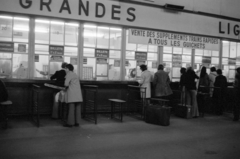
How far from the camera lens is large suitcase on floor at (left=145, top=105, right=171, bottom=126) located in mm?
9203

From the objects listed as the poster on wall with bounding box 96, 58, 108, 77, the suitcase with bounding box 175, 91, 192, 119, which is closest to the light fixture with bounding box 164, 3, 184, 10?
the poster on wall with bounding box 96, 58, 108, 77

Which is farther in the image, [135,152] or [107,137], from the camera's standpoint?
[107,137]

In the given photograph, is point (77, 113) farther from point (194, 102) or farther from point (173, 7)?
point (173, 7)

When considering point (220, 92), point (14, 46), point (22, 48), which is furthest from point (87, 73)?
point (220, 92)

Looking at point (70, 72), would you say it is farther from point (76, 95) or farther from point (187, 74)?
point (187, 74)

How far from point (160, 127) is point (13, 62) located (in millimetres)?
5535

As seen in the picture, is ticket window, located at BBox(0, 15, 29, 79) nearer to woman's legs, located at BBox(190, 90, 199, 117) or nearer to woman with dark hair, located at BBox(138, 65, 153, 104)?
woman with dark hair, located at BBox(138, 65, 153, 104)

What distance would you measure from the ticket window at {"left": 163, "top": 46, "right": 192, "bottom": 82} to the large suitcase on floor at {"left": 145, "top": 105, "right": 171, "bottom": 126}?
11.8 feet

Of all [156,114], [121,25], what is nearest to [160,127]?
[156,114]

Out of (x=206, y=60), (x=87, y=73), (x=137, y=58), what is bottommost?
(x=87, y=73)

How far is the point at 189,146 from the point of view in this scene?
22.1 feet

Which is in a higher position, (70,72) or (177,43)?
(177,43)

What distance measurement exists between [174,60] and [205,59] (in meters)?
2.08

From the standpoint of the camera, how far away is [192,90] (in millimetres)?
10977
